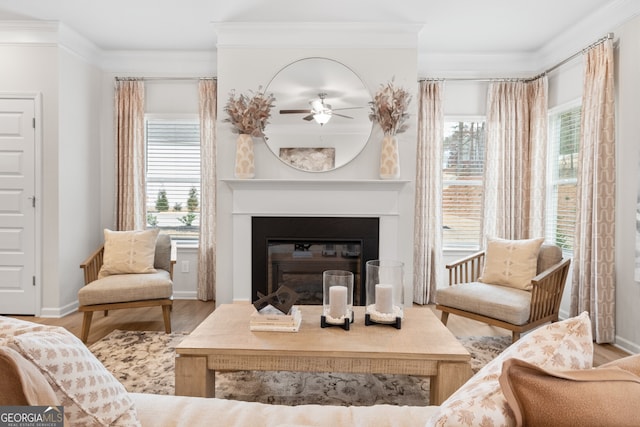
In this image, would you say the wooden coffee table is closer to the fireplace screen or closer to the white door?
the fireplace screen

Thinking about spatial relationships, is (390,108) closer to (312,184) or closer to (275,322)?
(312,184)

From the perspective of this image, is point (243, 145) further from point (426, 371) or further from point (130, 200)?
point (426, 371)

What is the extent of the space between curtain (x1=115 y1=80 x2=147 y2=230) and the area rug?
6.28ft

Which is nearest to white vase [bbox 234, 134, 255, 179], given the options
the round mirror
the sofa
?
the round mirror

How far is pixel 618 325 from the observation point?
329cm

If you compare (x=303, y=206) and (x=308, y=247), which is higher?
(x=303, y=206)

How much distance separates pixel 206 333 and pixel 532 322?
91.5 inches

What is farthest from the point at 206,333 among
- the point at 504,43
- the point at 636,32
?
the point at 504,43

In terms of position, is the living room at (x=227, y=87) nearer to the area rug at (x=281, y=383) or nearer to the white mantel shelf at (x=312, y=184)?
the white mantel shelf at (x=312, y=184)

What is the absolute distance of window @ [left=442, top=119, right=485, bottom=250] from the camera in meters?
4.72

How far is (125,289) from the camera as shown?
3.35 meters

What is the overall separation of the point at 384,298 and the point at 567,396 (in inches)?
59.0

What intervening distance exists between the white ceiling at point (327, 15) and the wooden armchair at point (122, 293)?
2117 mm

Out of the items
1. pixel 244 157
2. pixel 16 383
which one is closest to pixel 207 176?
pixel 244 157
